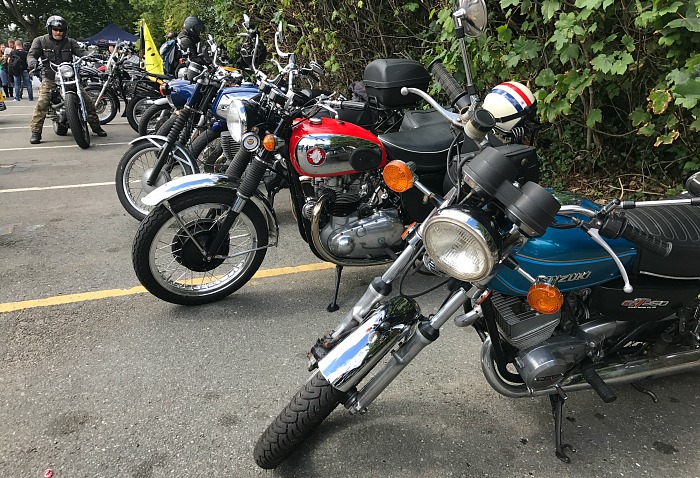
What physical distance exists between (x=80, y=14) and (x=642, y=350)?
46.4 metres

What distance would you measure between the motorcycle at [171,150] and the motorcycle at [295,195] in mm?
1367

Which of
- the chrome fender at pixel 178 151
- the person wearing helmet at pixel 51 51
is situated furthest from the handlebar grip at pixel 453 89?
the person wearing helmet at pixel 51 51

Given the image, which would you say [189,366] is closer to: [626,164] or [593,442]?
[593,442]

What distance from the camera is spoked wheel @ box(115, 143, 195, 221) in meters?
4.39

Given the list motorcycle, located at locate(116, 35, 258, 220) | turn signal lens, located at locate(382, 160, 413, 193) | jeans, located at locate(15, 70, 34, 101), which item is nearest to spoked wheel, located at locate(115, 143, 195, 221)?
motorcycle, located at locate(116, 35, 258, 220)

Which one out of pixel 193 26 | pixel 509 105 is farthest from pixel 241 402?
pixel 193 26

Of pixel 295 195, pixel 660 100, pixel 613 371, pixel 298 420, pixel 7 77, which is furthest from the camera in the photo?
pixel 7 77

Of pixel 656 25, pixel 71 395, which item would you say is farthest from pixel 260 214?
pixel 656 25

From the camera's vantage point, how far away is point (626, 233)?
1.42 meters

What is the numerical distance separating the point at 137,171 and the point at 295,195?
7.26 ft

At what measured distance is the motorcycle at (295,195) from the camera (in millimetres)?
2766

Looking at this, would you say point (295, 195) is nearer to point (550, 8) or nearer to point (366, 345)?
point (366, 345)

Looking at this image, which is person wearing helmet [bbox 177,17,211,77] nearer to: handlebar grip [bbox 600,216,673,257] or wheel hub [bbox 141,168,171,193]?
wheel hub [bbox 141,168,171,193]

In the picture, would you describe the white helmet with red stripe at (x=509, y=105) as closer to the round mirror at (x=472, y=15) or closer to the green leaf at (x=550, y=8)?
the round mirror at (x=472, y=15)
